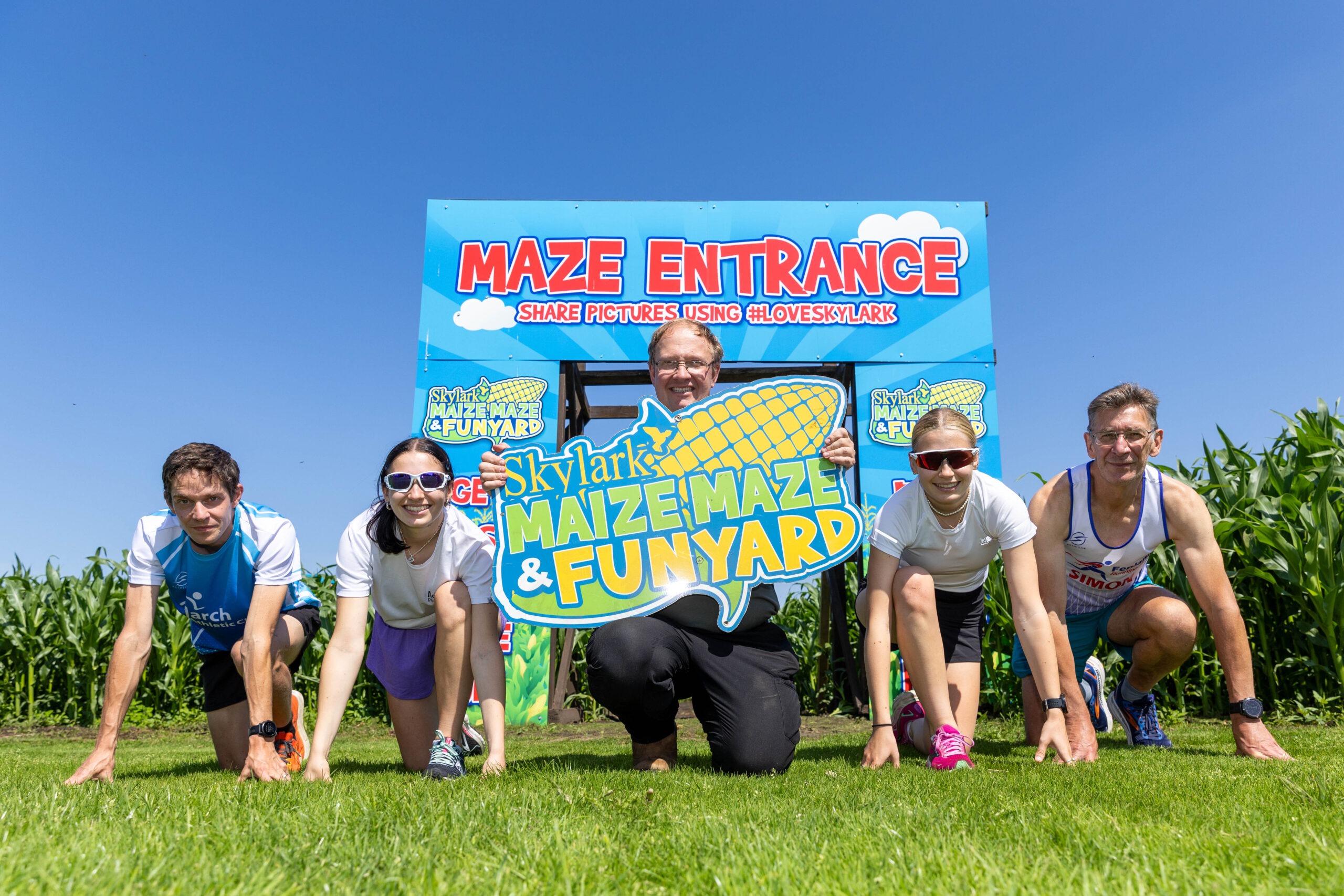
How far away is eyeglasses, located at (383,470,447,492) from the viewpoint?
3.21 metres

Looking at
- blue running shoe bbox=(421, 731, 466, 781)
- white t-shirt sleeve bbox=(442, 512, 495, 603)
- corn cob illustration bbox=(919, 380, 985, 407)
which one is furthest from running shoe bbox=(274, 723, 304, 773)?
corn cob illustration bbox=(919, 380, 985, 407)

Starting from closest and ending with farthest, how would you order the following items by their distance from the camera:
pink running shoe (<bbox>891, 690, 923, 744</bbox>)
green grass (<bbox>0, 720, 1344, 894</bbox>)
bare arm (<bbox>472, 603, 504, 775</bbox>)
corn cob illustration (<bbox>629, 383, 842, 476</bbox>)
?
green grass (<bbox>0, 720, 1344, 894</bbox>) → bare arm (<bbox>472, 603, 504, 775</bbox>) → corn cob illustration (<bbox>629, 383, 842, 476</bbox>) → pink running shoe (<bbox>891, 690, 923, 744</bbox>)

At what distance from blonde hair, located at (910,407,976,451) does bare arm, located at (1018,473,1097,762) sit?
1.91 feet

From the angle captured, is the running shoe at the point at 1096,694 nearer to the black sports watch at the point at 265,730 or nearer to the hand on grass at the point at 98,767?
the black sports watch at the point at 265,730

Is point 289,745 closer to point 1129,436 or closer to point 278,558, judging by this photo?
point 278,558

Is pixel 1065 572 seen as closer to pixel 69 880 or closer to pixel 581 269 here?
pixel 69 880

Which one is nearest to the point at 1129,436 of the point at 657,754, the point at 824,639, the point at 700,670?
the point at 700,670

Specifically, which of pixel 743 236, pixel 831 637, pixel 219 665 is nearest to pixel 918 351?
pixel 743 236

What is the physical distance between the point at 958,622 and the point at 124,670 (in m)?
3.60

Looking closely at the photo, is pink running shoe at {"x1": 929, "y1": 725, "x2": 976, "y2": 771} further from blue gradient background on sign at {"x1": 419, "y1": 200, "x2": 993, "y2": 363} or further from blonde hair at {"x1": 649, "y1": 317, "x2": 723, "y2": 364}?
blue gradient background on sign at {"x1": 419, "y1": 200, "x2": 993, "y2": 363}

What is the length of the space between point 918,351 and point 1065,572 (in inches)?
138

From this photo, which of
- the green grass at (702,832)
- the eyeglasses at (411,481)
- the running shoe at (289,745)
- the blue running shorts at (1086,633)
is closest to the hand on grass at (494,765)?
the green grass at (702,832)

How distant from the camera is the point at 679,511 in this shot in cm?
350

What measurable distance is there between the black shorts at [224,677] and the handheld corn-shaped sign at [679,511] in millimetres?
1394
